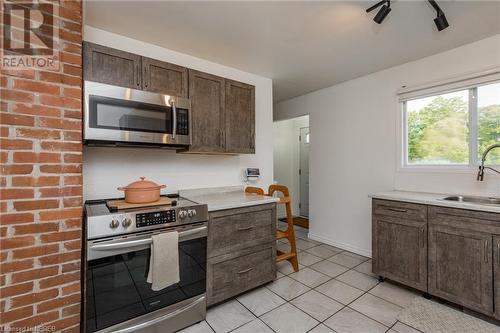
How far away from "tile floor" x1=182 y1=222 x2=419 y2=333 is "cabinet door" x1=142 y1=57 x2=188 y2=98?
6.51 ft

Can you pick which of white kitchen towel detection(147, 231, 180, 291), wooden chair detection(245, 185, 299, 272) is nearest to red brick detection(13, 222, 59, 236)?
white kitchen towel detection(147, 231, 180, 291)

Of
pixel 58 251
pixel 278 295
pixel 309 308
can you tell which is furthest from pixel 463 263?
pixel 58 251

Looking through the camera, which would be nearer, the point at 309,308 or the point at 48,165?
the point at 48,165

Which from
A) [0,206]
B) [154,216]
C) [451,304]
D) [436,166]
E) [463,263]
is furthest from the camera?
[436,166]

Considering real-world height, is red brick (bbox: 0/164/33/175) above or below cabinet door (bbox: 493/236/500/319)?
above

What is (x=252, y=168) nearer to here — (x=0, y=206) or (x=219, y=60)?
(x=219, y=60)

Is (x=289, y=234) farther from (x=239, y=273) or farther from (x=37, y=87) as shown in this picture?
(x=37, y=87)

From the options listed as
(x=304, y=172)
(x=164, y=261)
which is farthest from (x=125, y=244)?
(x=304, y=172)

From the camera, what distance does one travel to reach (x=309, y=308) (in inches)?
A: 77.9

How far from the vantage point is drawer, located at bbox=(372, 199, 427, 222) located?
212 cm

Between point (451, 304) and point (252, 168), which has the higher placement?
point (252, 168)

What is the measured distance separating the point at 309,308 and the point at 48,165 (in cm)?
220

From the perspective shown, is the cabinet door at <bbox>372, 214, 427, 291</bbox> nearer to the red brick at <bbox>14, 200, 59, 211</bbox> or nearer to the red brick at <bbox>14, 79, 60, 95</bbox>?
the red brick at <bbox>14, 200, 59, 211</bbox>

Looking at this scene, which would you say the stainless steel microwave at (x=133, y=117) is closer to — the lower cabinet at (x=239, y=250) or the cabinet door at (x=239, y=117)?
the cabinet door at (x=239, y=117)
